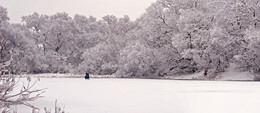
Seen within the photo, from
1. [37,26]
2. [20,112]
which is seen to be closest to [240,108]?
[20,112]

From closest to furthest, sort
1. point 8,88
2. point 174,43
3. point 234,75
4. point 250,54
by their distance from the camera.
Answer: point 8,88 < point 250,54 < point 234,75 < point 174,43

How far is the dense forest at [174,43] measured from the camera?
1302 inches

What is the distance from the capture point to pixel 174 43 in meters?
35.8

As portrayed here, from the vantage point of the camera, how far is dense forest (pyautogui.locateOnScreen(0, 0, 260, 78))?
3306 centimetres

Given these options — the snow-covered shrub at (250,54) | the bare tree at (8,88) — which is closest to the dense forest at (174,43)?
the snow-covered shrub at (250,54)

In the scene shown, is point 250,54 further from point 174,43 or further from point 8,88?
point 8,88

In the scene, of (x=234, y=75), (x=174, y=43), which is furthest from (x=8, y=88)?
(x=174, y=43)

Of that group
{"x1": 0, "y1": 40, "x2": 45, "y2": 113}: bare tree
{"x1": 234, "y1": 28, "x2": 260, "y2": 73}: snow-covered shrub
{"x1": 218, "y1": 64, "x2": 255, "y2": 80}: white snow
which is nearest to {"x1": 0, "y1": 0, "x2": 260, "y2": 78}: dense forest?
{"x1": 234, "y1": 28, "x2": 260, "y2": 73}: snow-covered shrub

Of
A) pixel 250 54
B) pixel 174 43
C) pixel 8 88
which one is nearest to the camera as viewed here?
pixel 8 88

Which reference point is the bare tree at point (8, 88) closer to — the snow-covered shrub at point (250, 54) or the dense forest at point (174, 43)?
the dense forest at point (174, 43)

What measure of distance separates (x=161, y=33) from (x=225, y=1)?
8.26 meters

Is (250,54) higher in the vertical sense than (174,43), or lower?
lower

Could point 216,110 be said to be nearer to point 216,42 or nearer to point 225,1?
point 216,42

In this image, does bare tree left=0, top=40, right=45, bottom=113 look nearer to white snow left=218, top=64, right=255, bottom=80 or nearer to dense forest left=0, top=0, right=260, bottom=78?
dense forest left=0, top=0, right=260, bottom=78
